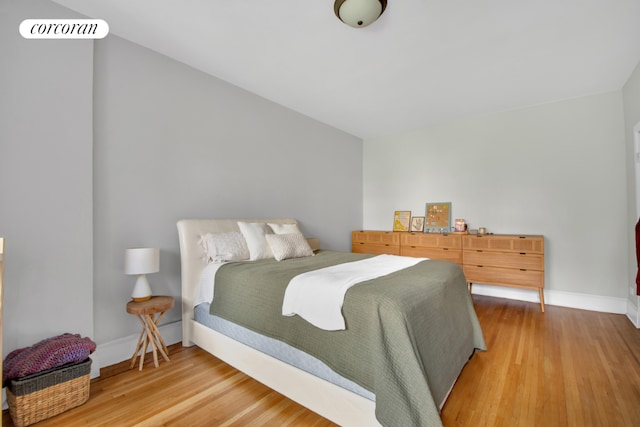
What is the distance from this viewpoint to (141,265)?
2174 millimetres

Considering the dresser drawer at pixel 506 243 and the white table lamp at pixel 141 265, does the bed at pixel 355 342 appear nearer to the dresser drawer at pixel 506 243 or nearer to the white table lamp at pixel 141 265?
the white table lamp at pixel 141 265

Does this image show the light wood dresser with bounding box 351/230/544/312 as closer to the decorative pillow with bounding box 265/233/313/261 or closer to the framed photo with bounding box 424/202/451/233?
the framed photo with bounding box 424/202/451/233

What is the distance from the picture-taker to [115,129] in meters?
2.39

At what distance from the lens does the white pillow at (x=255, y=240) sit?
112 inches

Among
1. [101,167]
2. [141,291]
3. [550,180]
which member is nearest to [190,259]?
[141,291]

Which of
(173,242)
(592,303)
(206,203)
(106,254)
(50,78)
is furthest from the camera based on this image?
(592,303)

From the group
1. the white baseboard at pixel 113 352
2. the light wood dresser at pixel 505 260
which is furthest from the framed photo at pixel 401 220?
the white baseboard at pixel 113 352

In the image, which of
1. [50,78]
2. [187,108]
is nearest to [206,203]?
[187,108]

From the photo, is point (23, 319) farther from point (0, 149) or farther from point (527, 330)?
point (527, 330)

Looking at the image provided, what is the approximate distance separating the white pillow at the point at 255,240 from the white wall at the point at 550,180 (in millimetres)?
2904

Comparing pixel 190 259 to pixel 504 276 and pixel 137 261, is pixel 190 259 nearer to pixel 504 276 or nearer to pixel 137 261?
pixel 137 261

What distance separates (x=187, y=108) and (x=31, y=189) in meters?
1.44

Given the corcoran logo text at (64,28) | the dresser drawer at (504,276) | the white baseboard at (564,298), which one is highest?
the corcoran logo text at (64,28)

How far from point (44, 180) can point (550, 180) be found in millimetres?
5191
